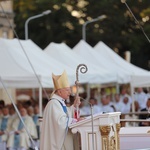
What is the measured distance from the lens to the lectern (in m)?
10.6

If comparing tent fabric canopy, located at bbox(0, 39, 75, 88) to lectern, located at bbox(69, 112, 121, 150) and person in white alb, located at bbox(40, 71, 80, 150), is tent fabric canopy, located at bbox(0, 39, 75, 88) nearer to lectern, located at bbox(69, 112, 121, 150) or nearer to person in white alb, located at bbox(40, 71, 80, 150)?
person in white alb, located at bbox(40, 71, 80, 150)

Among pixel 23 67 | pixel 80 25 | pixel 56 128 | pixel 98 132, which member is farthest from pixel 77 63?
pixel 80 25

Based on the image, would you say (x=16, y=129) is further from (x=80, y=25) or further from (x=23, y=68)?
(x=80, y=25)

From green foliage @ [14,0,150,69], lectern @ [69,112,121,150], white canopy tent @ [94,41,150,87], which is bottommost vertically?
lectern @ [69,112,121,150]

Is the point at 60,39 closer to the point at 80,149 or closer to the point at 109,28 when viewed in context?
the point at 109,28

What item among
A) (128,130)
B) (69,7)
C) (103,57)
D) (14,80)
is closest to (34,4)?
(69,7)

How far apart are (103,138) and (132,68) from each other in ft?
63.4

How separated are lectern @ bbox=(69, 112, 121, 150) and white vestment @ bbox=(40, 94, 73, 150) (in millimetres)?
133

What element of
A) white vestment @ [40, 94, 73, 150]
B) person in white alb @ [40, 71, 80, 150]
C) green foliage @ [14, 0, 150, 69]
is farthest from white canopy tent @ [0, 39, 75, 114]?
green foliage @ [14, 0, 150, 69]

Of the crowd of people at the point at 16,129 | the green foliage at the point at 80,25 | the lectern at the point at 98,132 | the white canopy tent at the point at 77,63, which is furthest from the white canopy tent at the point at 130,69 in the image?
the green foliage at the point at 80,25

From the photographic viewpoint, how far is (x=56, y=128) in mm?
10898

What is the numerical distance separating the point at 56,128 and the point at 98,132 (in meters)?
0.58

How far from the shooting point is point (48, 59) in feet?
74.5

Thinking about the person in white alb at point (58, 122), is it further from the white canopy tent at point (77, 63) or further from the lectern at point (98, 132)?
the white canopy tent at point (77, 63)
